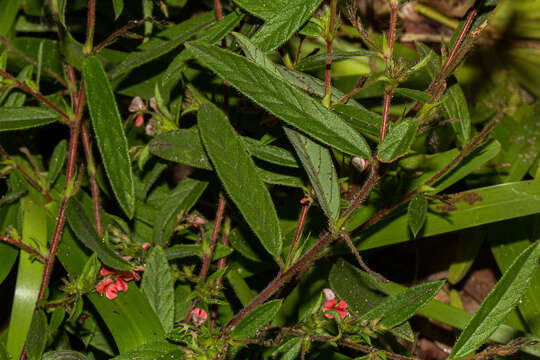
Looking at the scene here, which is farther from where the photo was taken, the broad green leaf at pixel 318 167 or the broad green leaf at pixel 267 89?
the broad green leaf at pixel 318 167

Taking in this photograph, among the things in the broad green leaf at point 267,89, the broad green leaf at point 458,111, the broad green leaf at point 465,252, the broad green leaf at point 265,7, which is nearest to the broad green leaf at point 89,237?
the broad green leaf at point 267,89

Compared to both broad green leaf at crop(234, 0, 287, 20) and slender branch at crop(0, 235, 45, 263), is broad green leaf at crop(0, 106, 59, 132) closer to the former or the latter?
slender branch at crop(0, 235, 45, 263)

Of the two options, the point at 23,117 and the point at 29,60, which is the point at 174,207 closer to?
the point at 23,117

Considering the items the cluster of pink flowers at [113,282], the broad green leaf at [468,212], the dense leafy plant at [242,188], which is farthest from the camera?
the broad green leaf at [468,212]

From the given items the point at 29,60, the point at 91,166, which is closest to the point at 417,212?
the point at 91,166

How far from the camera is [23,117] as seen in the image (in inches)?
52.2

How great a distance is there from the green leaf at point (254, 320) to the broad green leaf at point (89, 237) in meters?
0.27

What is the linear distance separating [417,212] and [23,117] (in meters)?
0.95

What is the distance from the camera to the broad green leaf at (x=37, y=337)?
1.19 m

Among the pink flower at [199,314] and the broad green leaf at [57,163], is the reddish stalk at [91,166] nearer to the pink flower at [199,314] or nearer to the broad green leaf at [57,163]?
the broad green leaf at [57,163]

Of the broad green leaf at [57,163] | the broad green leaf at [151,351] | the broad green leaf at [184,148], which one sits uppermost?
the broad green leaf at [184,148]

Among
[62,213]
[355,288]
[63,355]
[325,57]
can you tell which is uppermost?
[325,57]

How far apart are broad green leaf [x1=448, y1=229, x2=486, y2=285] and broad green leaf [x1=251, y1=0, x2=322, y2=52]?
37.5 inches

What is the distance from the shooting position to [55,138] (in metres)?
1.75
